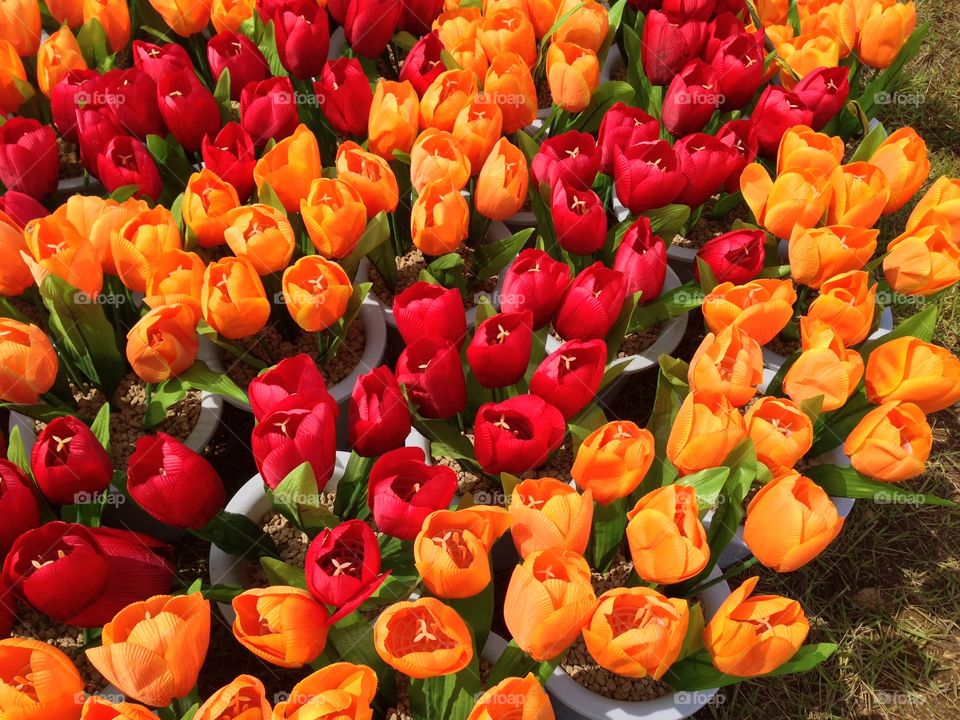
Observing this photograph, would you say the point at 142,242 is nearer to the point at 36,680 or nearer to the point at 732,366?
the point at 36,680

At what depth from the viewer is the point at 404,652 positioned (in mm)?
957

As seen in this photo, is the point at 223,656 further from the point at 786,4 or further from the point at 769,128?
the point at 786,4

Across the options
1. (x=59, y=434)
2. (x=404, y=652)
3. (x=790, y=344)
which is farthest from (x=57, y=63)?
(x=790, y=344)

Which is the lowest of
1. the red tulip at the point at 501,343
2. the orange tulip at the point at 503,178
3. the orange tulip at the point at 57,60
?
the red tulip at the point at 501,343

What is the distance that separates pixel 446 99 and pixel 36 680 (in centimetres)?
116

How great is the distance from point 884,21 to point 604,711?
1.65 metres

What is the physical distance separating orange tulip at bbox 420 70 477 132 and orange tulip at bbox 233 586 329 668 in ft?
3.15

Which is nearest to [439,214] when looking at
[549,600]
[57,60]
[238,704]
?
[549,600]

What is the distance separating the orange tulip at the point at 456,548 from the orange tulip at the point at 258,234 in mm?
599

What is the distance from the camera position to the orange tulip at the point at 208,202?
142cm

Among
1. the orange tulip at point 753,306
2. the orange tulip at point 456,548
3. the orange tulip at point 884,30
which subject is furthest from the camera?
the orange tulip at point 884,30

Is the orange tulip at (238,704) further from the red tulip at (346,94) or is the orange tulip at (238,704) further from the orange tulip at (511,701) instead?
the red tulip at (346,94)

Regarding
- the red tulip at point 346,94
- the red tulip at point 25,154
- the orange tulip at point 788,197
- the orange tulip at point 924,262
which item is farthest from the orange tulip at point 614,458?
Answer: the red tulip at point 25,154

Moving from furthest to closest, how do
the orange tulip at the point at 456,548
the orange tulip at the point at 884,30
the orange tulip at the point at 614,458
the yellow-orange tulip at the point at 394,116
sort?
the orange tulip at the point at 884,30, the yellow-orange tulip at the point at 394,116, the orange tulip at the point at 614,458, the orange tulip at the point at 456,548
